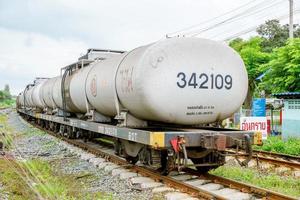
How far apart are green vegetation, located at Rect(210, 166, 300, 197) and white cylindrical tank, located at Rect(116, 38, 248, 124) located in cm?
140

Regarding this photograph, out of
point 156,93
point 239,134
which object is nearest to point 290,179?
point 239,134

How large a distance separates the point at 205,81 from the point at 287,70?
11.9 m

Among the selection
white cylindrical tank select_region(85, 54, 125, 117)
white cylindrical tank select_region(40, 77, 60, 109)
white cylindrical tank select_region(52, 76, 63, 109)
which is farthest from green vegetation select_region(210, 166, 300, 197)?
white cylindrical tank select_region(40, 77, 60, 109)

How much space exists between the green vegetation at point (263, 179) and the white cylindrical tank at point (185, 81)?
1.40 m

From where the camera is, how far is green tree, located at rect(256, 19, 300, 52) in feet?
160

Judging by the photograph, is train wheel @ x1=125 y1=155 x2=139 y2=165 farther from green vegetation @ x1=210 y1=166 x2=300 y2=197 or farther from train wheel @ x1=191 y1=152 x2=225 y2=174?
green vegetation @ x1=210 y1=166 x2=300 y2=197

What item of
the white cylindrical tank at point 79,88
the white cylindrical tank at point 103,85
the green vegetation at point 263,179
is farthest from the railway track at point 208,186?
the white cylindrical tank at point 79,88

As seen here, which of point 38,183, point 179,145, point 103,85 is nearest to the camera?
point 179,145

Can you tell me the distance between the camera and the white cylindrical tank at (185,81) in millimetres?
7637

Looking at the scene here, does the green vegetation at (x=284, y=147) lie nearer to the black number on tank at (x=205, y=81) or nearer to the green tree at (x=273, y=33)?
the black number on tank at (x=205, y=81)

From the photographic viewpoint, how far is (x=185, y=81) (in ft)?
25.5

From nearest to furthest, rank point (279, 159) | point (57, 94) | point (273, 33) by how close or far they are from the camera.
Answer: point (279, 159), point (57, 94), point (273, 33)

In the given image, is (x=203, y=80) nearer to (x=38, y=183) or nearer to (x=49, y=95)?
(x=38, y=183)

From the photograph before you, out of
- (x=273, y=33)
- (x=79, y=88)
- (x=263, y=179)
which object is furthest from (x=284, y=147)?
(x=273, y=33)
